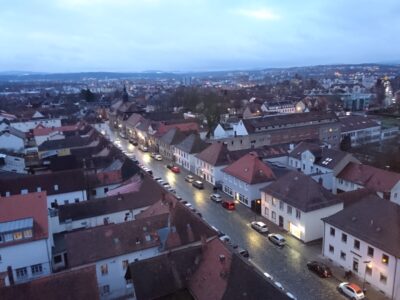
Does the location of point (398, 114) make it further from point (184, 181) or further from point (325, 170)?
point (184, 181)

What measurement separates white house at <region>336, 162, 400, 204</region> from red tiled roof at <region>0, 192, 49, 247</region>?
3598cm

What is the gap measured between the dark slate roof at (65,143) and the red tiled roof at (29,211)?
1485 inches

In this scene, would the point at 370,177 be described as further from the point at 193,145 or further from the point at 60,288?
the point at 60,288

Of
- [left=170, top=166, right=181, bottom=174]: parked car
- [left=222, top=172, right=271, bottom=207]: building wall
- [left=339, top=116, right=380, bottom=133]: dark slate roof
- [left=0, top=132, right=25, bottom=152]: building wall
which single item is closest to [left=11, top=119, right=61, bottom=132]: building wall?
[left=0, top=132, right=25, bottom=152]: building wall

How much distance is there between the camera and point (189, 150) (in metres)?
61.3

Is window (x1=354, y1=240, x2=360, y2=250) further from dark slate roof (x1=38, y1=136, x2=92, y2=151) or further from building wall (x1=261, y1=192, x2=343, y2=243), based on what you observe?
dark slate roof (x1=38, y1=136, x2=92, y2=151)

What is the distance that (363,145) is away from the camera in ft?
234

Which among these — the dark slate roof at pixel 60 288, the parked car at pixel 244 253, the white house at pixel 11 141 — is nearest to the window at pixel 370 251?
the parked car at pixel 244 253

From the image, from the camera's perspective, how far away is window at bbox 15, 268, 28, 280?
30594 millimetres

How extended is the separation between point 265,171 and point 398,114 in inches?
3520

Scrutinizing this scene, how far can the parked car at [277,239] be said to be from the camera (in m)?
34.8

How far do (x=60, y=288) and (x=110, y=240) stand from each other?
7.94 meters

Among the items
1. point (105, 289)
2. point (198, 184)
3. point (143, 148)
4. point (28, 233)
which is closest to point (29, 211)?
point (28, 233)

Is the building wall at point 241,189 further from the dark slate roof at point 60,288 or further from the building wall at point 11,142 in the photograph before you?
the building wall at point 11,142
